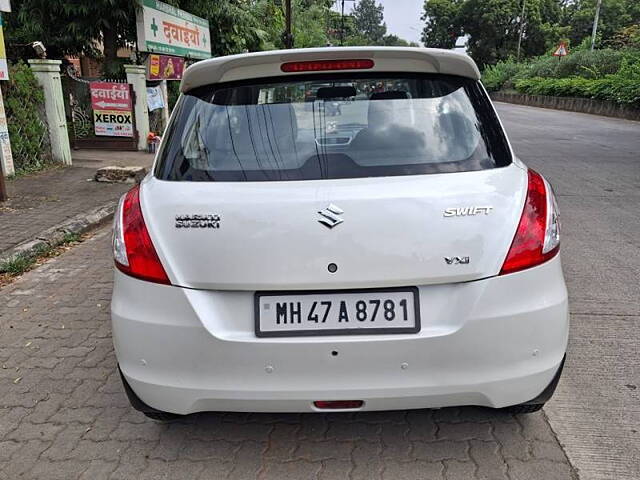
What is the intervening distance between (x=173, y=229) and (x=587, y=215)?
584cm

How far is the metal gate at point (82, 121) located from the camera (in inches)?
490

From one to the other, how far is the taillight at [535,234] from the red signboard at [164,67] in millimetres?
11731

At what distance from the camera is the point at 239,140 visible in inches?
92.7

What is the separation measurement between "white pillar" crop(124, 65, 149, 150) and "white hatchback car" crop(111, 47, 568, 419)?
35.1ft

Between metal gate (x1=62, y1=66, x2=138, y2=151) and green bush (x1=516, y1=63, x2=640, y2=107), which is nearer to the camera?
metal gate (x1=62, y1=66, x2=138, y2=151)

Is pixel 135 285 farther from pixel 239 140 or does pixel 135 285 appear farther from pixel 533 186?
pixel 533 186

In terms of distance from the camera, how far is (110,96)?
1215 centimetres

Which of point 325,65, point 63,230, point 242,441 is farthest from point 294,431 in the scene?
point 63,230

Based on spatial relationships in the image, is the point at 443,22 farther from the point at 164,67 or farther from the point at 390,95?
the point at 390,95

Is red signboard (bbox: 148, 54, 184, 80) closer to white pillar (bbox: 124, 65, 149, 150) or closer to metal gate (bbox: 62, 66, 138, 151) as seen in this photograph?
white pillar (bbox: 124, 65, 149, 150)

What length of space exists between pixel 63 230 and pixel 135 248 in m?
4.22

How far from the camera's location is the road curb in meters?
5.22

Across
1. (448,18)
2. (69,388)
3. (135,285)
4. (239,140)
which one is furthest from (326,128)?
(448,18)

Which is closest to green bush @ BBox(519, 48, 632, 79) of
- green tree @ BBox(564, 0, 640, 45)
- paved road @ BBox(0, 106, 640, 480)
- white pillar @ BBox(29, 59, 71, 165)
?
green tree @ BBox(564, 0, 640, 45)
